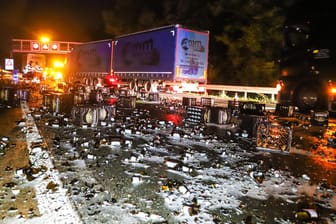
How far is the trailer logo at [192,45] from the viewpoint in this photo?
1972 centimetres

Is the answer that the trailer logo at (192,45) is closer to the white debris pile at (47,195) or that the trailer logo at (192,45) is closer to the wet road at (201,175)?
the wet road at (201,175)

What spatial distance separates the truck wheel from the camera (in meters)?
13.3

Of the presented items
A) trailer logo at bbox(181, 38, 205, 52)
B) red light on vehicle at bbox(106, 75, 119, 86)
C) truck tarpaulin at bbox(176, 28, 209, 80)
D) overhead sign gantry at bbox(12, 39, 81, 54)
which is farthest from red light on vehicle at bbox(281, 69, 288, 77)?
overhead sign gantry at bbox(12, 39, 81, 54)

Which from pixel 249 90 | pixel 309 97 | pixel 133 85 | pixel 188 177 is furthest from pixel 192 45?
pixel 188 177

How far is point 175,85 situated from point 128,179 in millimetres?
16476

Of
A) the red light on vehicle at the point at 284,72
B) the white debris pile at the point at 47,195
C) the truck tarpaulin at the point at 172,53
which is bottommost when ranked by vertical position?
the white debris pile at the point at 47,195

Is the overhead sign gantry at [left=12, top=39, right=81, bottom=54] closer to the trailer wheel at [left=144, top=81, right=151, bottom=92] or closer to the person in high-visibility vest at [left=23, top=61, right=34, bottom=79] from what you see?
the person in high-visibility vest at [left=23, top=61, right=34, bottom=79]

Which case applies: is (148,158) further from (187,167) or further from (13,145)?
(13,145)

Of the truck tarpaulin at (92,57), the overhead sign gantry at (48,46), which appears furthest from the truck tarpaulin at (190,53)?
the overhead sign gantry at (48,46)

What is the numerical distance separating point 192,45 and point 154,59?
2670 mm

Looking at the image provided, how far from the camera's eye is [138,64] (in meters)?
23.2

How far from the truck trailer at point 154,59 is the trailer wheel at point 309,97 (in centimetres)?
760

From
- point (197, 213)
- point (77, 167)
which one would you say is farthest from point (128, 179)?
point (197, 213)

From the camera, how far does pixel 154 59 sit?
21297 millimetres
